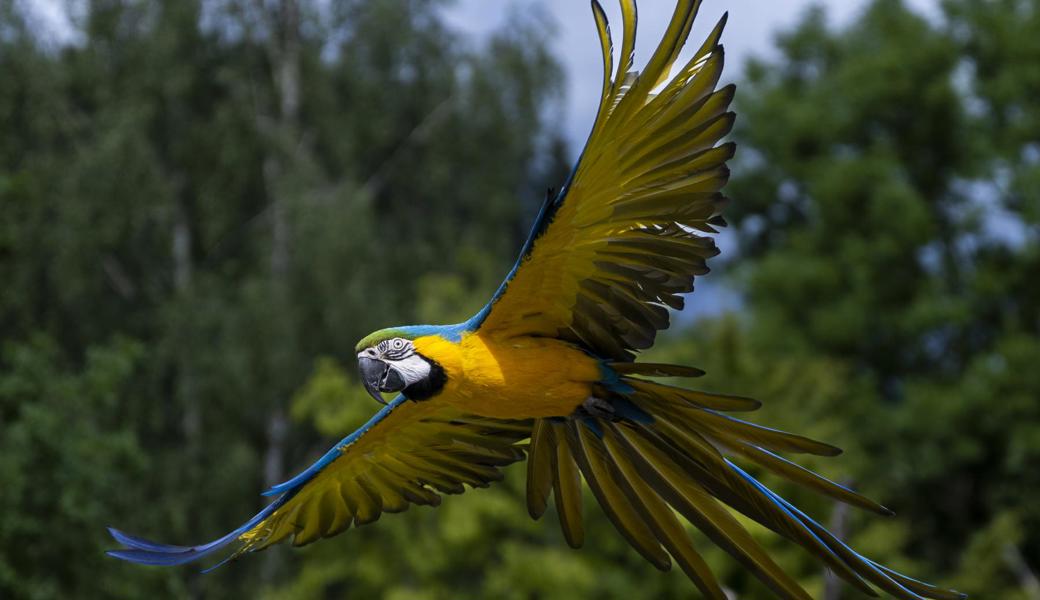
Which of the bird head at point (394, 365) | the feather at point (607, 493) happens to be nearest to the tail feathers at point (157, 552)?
the bird head at point (394, 365)

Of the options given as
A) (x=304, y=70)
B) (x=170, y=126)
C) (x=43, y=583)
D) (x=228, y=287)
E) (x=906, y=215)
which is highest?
(x=906, y=215)

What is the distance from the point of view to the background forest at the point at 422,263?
46.0 ft

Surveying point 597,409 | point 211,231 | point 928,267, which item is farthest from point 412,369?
point 928,267

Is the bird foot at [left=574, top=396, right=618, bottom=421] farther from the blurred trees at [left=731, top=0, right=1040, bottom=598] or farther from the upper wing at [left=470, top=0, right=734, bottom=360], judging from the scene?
the blurred trees at [left=731, top=0, right=1040, bottom=598]

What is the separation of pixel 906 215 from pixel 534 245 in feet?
53.8

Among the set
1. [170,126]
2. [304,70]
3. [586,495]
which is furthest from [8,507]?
[304,70]

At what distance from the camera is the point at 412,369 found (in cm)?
303

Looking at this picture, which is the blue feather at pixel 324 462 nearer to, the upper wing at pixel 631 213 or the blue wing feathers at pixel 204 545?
the blue wing feathers at pixel 204 545


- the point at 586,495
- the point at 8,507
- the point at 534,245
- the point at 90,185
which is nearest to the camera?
the point at 534,245

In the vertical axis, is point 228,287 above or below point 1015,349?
below

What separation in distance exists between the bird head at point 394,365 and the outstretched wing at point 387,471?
444 millimetres

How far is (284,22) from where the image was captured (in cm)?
1991

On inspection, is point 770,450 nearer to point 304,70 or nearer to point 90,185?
point 90,185

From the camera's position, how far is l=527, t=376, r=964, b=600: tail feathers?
9.73 ft
